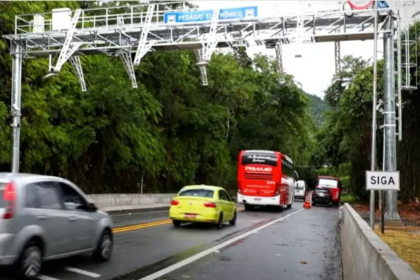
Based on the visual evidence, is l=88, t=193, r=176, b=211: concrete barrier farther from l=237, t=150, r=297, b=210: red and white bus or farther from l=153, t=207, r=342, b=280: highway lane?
l=153, t=207, r=342, b=280: highway lane

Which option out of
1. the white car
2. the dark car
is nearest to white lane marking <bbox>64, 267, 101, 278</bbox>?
the dark car

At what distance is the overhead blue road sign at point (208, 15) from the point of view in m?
21.1

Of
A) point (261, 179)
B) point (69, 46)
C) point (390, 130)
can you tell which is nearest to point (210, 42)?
point (69, 46)

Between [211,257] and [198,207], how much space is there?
19.8ft

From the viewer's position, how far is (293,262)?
11.6m

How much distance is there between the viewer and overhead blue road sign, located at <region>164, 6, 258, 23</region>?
21083 millimetres

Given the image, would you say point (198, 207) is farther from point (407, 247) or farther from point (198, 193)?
point (407, 247)

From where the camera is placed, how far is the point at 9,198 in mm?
7961

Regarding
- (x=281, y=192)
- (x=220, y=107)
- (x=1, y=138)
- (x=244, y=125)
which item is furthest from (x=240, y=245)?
(x=244, y=125)

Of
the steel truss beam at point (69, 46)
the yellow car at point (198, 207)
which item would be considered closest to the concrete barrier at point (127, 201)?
the steel truss beam at point (69, 46)

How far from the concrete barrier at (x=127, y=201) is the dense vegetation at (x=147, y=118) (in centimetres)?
256

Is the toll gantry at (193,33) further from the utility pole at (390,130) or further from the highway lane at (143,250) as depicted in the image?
the highway lane at (143,250)

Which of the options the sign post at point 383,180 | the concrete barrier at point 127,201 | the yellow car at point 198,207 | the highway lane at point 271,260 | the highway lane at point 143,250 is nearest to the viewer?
the highway lane at point 143,250

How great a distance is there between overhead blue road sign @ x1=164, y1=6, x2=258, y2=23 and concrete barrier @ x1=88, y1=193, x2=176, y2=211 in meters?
9.12
